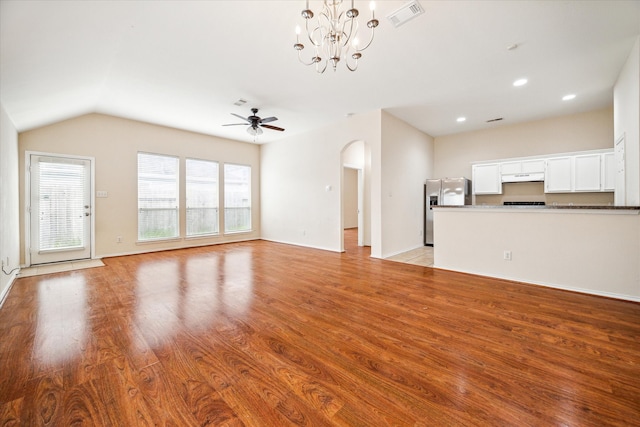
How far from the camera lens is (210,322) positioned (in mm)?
2406

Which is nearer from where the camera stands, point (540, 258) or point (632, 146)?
point (632, 146)

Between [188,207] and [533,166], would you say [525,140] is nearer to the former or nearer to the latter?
[533,166]

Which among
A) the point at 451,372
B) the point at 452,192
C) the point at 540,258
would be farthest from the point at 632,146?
the point at 451,372

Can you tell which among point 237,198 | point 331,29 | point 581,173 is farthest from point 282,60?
point 581,173

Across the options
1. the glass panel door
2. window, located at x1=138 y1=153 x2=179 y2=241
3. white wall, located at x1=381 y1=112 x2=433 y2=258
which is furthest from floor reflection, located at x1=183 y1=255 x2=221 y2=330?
white wall, located at x1=381 y1=112 x2=433 y2=258

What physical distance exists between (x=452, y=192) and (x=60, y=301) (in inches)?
285

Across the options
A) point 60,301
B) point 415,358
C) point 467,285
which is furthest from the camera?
point 467,285

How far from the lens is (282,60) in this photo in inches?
127

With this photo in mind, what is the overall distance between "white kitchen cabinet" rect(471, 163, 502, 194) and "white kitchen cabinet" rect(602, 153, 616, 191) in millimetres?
1670

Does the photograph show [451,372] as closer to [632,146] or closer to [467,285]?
[467,285]

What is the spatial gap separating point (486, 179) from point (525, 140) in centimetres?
113

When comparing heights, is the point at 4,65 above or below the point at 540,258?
above

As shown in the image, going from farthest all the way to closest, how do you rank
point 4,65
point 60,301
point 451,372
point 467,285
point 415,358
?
point 467,285 < point 60,301 < point 4,65 < point 415,358 < point 451,372

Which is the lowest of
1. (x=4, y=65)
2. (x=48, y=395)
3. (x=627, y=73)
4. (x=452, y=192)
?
(x=48, y=395)
